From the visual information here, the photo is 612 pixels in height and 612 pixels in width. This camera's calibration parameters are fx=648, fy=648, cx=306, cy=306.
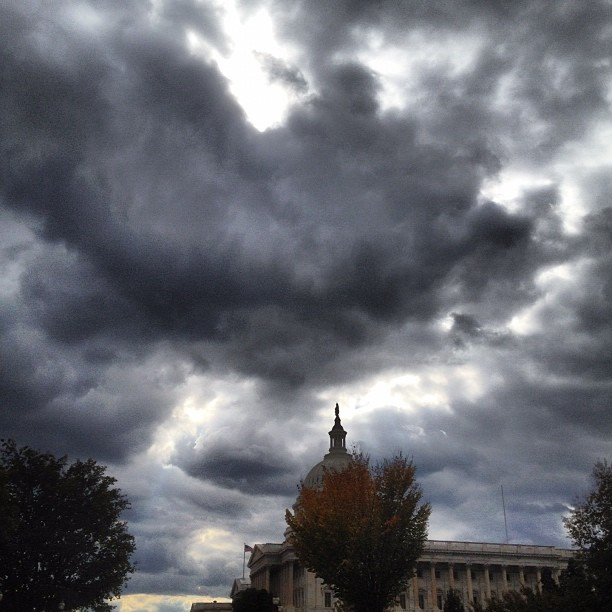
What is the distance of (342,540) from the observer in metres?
44.5

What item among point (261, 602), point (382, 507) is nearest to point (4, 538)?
point (261, 602)

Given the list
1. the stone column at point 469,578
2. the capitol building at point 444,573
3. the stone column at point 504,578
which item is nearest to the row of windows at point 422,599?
the capitol building at point 444,573

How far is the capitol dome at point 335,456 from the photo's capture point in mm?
108000

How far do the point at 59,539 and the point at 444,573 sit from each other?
58.3m

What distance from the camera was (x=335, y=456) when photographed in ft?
377

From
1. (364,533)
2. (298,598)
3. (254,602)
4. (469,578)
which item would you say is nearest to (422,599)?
(469,578)

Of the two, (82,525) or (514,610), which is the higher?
(82,525)

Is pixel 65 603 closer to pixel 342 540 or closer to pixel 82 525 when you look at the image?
pixel 82 525

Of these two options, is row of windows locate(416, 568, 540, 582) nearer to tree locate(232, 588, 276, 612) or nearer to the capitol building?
the capitol building

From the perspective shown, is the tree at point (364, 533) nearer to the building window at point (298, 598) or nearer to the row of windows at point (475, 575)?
the building window at point (298, 598)

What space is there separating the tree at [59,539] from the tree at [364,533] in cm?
2498

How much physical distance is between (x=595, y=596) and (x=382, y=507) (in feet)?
45.9

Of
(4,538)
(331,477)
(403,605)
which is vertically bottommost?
(403,605)

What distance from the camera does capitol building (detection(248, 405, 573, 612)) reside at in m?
89.4
